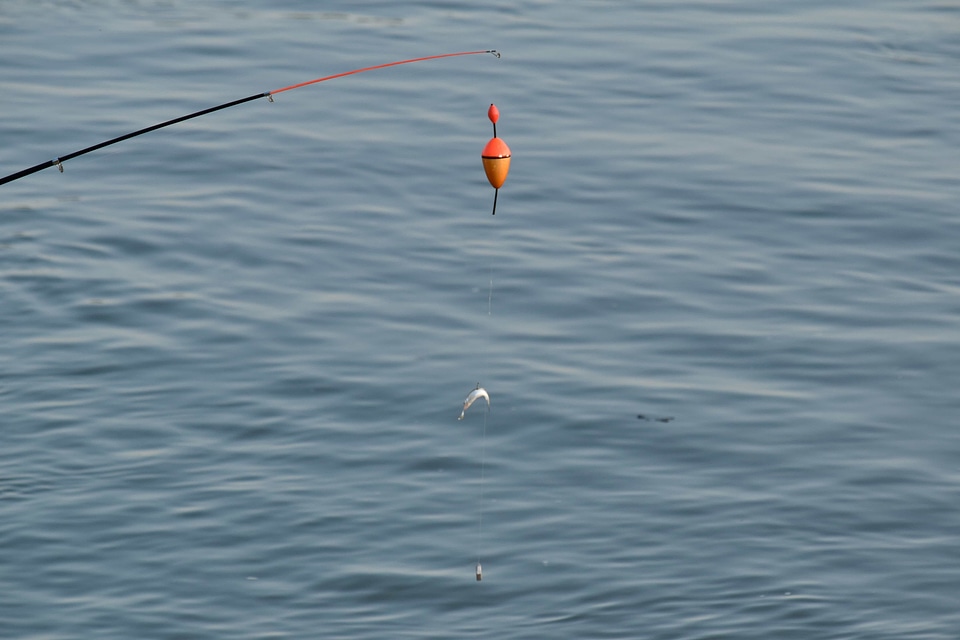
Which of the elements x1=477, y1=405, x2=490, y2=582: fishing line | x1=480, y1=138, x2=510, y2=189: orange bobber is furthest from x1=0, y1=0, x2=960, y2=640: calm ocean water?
x1=480, y1=138, x2=510, y2=189: orange bobber

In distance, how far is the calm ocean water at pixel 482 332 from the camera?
10703 mm

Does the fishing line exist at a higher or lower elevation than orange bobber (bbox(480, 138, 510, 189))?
lower

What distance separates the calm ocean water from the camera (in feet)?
35.1

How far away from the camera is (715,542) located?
11.1 m

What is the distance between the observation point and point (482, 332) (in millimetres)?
14008

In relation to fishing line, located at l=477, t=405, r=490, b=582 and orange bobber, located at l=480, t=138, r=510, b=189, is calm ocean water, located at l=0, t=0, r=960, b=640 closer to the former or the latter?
fishing line, located at l=477, t=405, r=490, b=582

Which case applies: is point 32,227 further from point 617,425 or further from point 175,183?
point 617,425

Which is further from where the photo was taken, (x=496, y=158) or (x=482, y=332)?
(x=482, y=332)

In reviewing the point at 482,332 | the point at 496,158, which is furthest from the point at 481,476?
the point at 496,158

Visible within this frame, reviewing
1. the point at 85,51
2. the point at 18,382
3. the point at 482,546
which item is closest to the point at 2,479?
the point at 18,382

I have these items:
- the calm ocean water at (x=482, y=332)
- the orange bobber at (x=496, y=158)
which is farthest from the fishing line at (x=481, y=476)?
the orange bobber at (x=496, y=158)

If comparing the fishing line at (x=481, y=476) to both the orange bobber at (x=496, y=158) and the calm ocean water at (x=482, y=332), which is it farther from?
the orange bobber at (x=496, y=158)

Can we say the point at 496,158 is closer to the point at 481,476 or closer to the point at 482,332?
the point at 481,476

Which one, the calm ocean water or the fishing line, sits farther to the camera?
the fishing line
